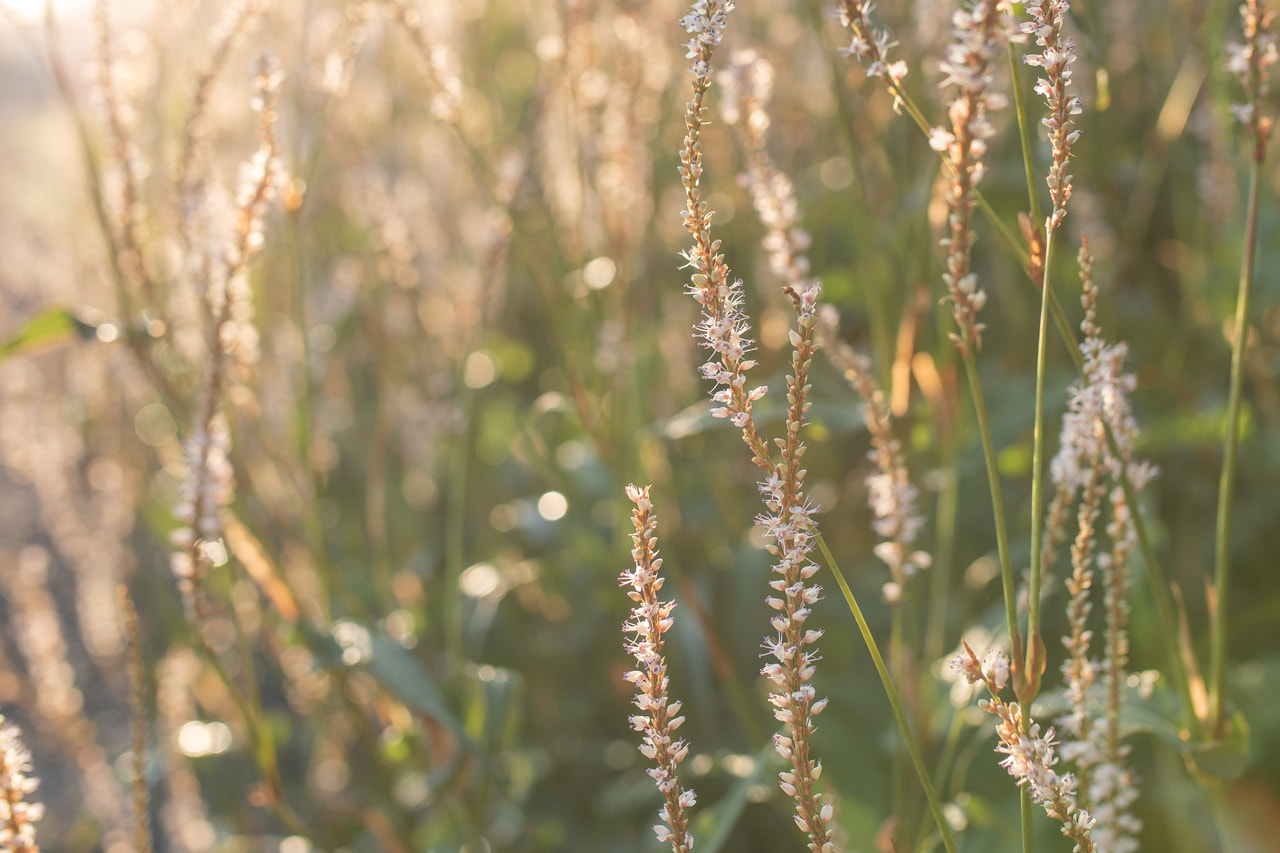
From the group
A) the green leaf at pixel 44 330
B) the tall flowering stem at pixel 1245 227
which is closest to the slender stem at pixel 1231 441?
the tall flowering stem at pixel 1245 227

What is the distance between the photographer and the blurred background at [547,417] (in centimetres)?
89

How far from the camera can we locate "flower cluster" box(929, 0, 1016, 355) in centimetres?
37

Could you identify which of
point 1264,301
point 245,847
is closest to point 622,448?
point 1264,301

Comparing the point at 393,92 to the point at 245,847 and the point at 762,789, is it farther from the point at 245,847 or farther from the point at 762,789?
the point at 762,789

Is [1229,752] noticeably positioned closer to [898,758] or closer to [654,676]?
[898,758]

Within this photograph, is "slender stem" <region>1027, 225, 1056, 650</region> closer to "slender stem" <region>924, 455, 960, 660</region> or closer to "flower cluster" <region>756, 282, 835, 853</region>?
"flower cluster" <region>756, 282, 835, 853</region>

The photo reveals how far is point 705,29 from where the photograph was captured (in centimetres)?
41

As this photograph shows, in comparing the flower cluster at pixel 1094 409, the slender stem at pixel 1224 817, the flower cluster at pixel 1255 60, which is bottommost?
the slender stem at pixel 1224 817

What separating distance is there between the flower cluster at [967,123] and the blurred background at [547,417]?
235 mm

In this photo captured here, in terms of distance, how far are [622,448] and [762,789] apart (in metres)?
0.45

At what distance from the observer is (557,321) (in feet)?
3.09

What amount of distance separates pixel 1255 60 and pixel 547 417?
1158 mm

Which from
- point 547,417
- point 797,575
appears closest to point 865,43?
point 797,575

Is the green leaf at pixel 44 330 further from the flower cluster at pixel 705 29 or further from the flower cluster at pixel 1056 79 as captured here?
the flower cluster at pixel 1056 79
